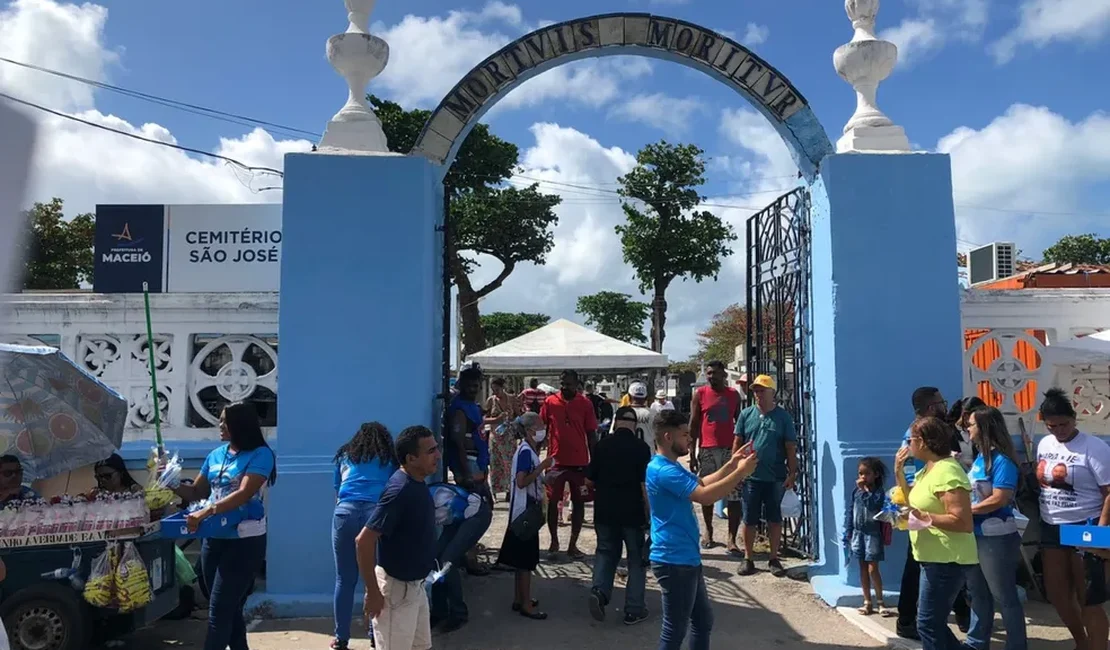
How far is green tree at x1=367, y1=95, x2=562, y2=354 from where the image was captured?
23.2 metres

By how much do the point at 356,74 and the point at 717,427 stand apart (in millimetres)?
4456

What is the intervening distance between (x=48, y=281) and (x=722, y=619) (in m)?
21.6

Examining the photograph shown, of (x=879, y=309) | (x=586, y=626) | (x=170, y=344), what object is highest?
(x=879, y=309)

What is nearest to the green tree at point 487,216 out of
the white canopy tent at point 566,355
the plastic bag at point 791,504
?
the white canopy tent at point 566,355

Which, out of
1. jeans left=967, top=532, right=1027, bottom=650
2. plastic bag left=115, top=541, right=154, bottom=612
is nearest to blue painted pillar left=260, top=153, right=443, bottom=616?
plastic bag left=115, top=541, right=154, bottom=612

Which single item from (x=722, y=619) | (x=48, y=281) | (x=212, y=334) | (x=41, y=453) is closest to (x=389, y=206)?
(x=212, y=334)

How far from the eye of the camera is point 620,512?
5.44m

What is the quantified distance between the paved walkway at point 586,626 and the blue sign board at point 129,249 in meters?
3.12

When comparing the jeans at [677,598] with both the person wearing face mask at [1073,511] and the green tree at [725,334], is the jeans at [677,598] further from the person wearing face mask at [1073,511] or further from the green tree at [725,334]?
the green tree at [725,334]

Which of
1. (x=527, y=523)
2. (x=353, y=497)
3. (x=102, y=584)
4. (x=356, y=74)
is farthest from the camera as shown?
(x=356, y=74)

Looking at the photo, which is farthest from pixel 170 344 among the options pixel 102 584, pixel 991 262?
pixel 991 262

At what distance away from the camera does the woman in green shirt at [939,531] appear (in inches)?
151

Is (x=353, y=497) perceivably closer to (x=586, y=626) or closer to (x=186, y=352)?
(x=586, y=626)

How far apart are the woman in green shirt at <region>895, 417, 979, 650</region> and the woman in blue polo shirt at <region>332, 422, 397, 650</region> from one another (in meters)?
2.91
